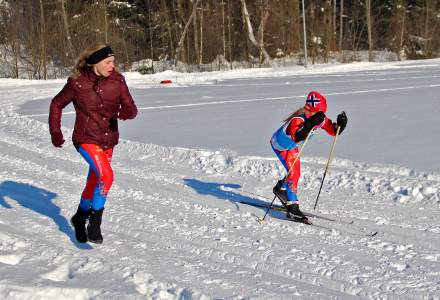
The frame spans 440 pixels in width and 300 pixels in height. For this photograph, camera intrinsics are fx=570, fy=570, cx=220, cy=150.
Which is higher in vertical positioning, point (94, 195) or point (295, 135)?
point (295, 135)

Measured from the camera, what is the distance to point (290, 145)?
555 cm

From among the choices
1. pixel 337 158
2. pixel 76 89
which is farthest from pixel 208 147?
pixel 76 89

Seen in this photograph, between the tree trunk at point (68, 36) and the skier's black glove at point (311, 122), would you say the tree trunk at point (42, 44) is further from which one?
the skier's black glove at point (311, 122)

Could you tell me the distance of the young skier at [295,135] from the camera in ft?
17.2

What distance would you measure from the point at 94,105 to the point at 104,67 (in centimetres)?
31

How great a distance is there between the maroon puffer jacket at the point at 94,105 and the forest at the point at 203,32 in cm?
2607

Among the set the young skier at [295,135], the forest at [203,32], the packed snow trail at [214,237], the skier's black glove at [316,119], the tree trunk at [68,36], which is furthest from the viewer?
the tree trunk at [68,36]

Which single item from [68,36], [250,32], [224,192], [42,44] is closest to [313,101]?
[224,192]

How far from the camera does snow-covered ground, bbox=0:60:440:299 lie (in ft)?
12.7

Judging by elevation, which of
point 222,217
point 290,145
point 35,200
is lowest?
point 222,217

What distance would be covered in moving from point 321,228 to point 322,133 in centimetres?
536

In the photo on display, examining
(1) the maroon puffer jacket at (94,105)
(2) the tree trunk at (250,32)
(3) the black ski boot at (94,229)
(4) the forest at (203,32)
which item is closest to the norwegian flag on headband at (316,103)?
(1) the maroon puffer jacket at (94,105)

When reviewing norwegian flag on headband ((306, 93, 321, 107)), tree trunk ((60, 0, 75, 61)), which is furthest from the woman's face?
tree trunk ((60, 0, 75, 61))

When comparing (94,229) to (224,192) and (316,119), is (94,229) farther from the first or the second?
(224,192)
